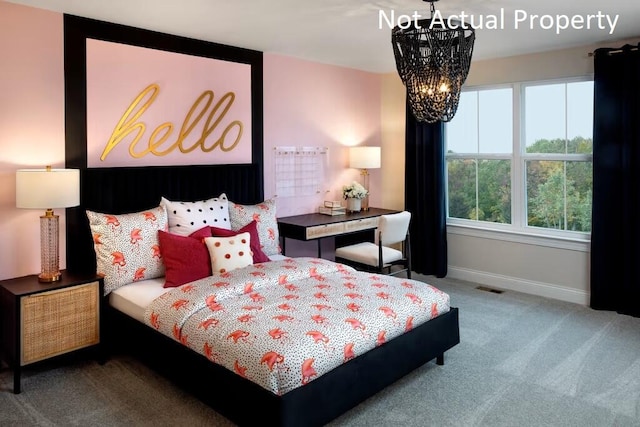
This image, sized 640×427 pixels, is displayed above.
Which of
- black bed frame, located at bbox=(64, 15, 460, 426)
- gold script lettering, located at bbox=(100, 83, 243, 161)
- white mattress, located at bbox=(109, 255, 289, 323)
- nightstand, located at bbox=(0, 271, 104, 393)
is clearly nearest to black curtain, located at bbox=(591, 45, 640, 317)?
black bed frame, located at bbox=(64, 15, 460, 426)

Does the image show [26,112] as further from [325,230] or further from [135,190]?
[325,230]

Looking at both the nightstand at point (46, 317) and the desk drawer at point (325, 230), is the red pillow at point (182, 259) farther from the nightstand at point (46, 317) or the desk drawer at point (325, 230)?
the desk drawer at point (325, 230)

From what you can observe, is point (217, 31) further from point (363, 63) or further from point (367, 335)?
point (367, 335)

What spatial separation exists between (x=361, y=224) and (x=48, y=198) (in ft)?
9.13

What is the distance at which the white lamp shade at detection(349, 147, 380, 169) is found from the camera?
535 centimetres

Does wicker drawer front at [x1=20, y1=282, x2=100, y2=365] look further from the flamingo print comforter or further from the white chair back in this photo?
the white chair back

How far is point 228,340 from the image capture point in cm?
244

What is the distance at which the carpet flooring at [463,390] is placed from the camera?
2602 mm

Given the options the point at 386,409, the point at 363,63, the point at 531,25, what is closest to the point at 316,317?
the point at 386,409

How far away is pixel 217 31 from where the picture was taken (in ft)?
12.8

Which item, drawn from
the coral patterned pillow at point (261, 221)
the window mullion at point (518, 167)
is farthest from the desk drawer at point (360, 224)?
the window mullion at point (518, 167)

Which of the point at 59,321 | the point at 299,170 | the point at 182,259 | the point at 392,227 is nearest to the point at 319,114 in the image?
the point at 299,170

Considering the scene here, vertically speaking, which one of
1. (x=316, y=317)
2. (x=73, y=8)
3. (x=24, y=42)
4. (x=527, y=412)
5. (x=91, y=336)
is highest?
(x=73, y=8)

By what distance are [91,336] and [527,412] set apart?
2.64 meters
